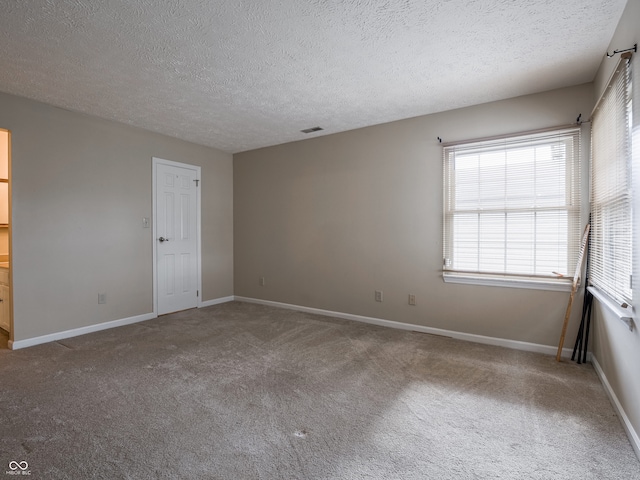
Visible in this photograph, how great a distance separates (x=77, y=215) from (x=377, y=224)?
3569mm

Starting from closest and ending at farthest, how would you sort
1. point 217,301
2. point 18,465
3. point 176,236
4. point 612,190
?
point 18,465, point 612,190, point 176,236, point 217,301

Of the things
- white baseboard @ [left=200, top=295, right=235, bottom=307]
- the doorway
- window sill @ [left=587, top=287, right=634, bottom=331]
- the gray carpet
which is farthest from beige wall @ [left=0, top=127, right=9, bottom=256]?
window sill @ [left=587, top=287, right=634, bottom=331]

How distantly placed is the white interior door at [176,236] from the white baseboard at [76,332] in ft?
1.04

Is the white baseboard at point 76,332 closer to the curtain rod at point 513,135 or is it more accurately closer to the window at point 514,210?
the window at point 514,210

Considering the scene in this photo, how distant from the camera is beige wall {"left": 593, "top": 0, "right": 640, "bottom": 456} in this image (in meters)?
1.86

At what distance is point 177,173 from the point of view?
16.3 ft

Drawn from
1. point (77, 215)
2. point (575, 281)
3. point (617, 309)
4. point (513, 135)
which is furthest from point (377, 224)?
point (77, 215)

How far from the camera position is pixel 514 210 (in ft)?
11.3

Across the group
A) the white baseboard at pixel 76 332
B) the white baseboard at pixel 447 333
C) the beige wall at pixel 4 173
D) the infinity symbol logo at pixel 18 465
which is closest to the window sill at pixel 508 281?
the white baseboard at pixel 447 333

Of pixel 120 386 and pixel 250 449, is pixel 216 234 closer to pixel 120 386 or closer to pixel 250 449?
pixel 120 386

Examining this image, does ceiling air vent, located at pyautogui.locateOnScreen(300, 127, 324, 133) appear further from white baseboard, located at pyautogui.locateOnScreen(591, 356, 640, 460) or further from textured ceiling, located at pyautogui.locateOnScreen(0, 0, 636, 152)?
white baseboard, located at pyautogui.locateOnScreen(591, 356, 640, 460)

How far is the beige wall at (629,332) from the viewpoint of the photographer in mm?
1862

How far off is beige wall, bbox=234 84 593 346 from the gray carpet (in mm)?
510

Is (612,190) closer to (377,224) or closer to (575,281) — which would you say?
(575,281)
